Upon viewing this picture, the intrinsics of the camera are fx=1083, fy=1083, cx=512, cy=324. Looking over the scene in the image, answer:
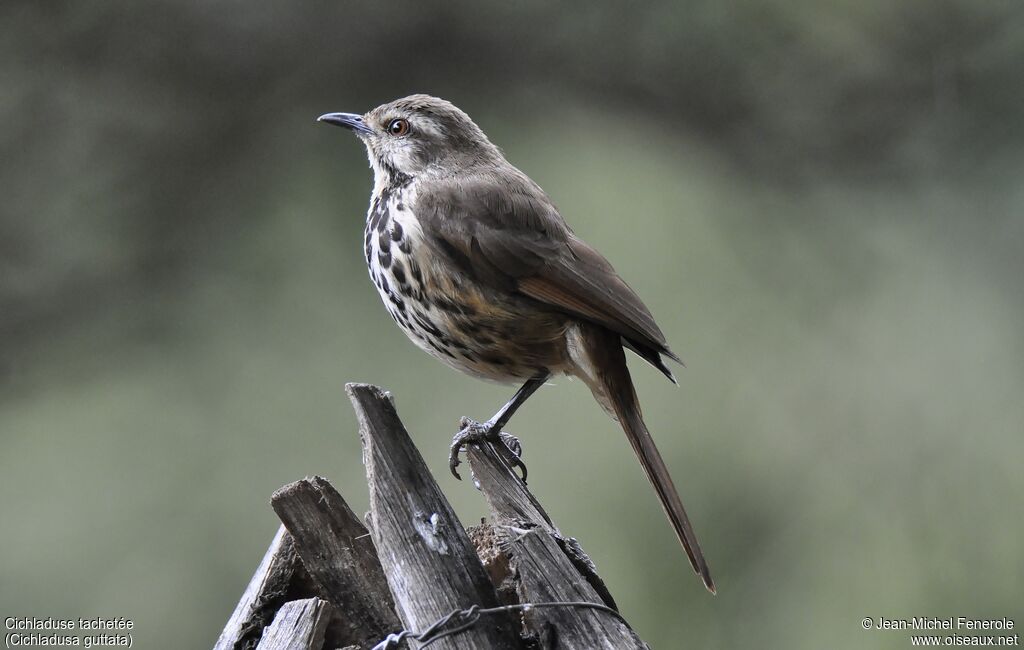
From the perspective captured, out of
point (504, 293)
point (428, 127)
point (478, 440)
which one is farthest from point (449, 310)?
point (428, 127)

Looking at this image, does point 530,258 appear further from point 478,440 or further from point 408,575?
point 408,575

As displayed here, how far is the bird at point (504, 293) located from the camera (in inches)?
108

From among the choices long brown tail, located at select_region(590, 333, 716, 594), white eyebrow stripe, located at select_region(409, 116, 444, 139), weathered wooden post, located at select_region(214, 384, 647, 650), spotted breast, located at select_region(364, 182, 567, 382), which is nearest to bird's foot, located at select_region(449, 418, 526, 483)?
spotted breast, located at select_region(364, 182, 567, 382)

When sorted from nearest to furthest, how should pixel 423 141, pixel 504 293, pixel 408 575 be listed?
pixel 408 575
pixel 504 293
pixel 423 141

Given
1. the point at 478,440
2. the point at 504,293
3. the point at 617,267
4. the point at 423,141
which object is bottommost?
the point at 478,440

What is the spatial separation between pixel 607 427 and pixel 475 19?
177cm

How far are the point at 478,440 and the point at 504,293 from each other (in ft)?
1.37

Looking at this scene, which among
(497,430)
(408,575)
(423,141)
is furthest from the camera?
(423,141)

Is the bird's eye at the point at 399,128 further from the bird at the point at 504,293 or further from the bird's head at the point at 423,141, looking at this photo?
the bird at the point at 504,293

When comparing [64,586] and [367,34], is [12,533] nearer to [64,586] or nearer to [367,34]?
[64,586]

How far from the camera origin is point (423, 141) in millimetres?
3113

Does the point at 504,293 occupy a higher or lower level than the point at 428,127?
lower

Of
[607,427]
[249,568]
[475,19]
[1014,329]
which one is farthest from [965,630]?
[475,19]

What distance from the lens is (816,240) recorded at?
4422 millimetres
